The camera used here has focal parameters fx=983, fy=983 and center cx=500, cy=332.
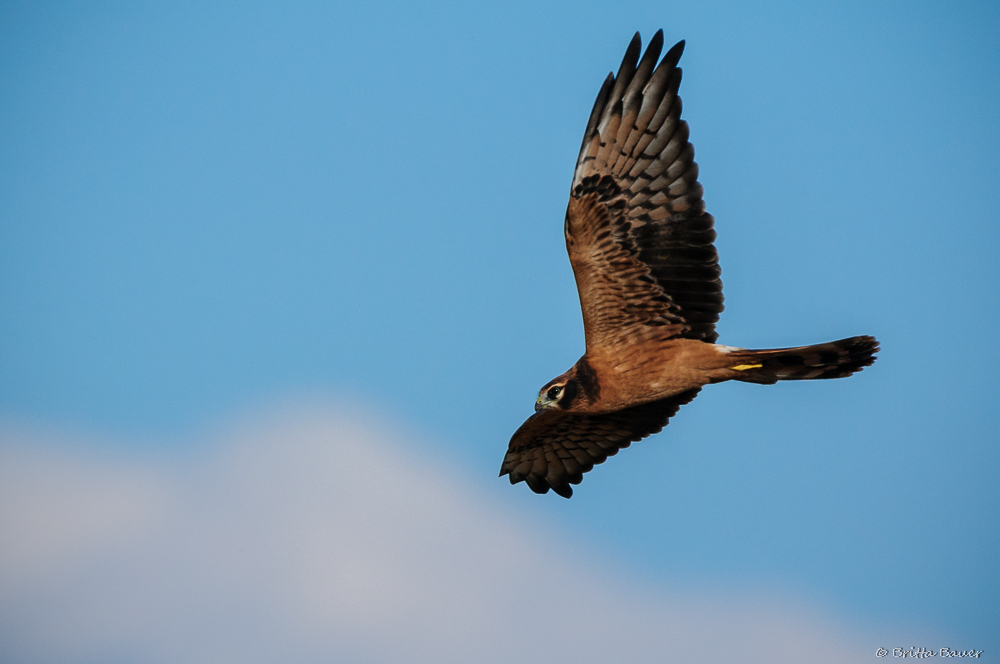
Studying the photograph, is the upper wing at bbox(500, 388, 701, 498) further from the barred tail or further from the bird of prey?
the barred tail

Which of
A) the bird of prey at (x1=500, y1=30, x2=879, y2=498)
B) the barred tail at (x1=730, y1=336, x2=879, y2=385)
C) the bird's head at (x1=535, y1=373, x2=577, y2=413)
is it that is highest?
the bird of prey at (x1=500, y1=30, x2=879, y2=498)

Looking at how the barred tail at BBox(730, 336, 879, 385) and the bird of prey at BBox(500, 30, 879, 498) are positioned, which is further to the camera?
the bird of prey at BBox(500, 30, 879, 498)

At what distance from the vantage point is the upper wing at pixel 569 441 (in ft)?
35.9

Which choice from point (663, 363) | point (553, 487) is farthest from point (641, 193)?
point (553, 487)

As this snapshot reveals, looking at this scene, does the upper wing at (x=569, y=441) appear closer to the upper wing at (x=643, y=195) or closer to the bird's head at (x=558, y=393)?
the bird's head at (x=558, y=393)

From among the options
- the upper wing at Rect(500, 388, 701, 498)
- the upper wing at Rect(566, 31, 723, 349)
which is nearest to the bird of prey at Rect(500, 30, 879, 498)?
the upper wing at Rect(566, 31, 723, 349)

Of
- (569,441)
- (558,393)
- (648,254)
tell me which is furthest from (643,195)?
(569,441)

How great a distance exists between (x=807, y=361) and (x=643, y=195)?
2.13 meters

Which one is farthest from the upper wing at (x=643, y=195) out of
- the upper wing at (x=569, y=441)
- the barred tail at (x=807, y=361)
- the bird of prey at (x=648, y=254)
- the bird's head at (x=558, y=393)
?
the upper wing at (x=569, y=441)

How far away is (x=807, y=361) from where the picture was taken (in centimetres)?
891

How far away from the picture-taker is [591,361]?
31.1 feet

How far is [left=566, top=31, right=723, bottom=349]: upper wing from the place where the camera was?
9086 millimetres

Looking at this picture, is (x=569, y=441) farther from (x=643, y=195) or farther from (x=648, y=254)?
(x=643, y=195)

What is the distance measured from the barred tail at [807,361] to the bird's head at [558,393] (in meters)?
1.53
